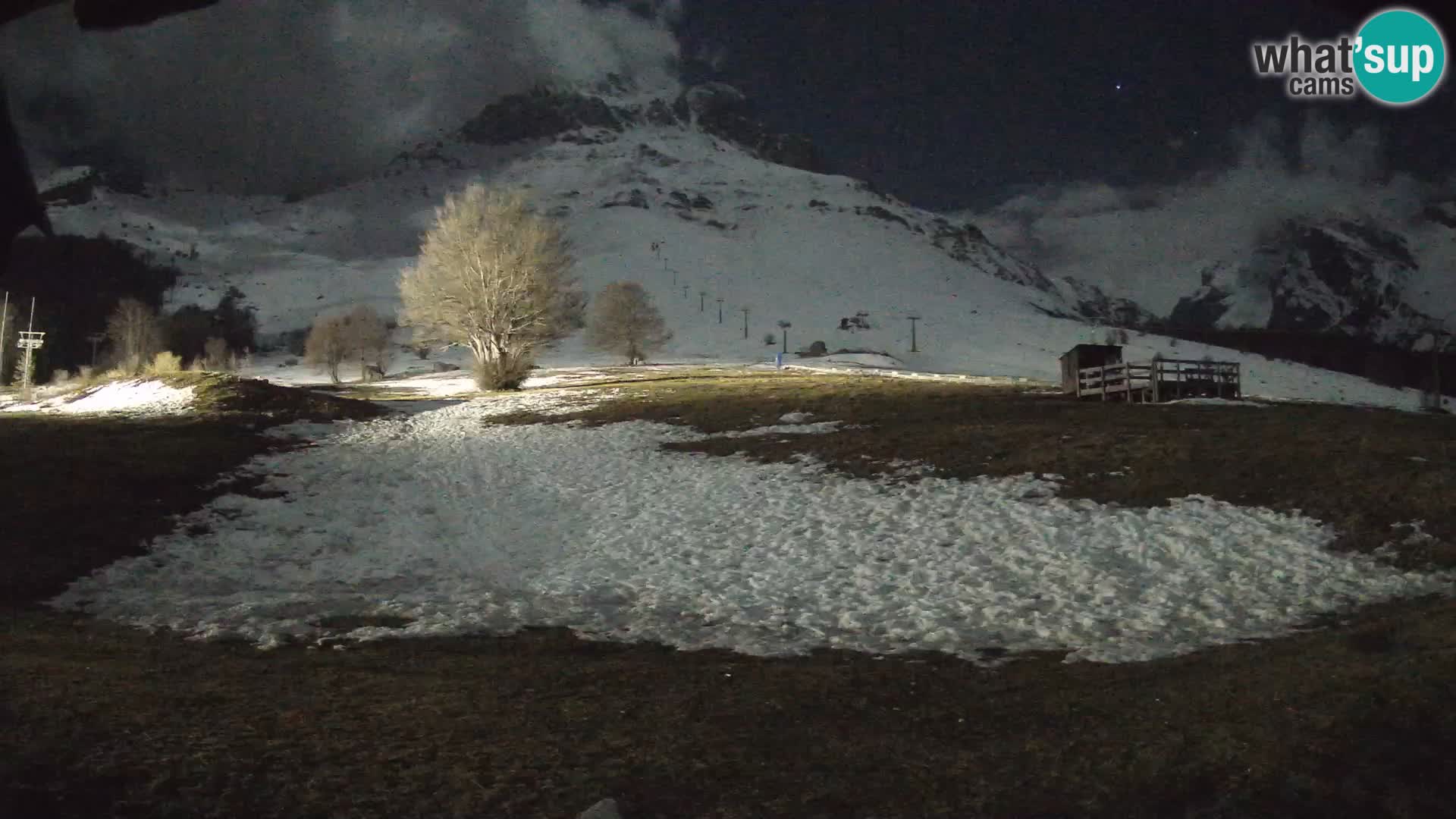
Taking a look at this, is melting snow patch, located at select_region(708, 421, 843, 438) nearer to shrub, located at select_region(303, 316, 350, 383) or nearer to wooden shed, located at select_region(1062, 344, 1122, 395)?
wooden shed, located at select_region(1062, 344, 1122, 395)

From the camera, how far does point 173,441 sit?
3012 centimetres

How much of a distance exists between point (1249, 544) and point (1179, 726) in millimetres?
11024

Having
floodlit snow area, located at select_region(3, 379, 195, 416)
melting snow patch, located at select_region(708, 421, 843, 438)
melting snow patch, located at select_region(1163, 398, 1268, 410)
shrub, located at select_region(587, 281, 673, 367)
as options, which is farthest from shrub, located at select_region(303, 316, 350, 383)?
melting snow patch, located at select_region(1163, 398, 1268, 410)

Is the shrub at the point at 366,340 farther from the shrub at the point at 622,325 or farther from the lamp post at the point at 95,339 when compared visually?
the shrub at the point at 622,325

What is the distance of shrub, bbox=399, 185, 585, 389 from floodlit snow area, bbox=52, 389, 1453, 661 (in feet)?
105

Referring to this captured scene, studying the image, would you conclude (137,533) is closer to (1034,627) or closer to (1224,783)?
(1034,627)

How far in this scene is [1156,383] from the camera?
134ft

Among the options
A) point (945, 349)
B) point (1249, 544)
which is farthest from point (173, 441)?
point (945, 349)

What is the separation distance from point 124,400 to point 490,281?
21882mm

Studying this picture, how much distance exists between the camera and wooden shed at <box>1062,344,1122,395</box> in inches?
1889

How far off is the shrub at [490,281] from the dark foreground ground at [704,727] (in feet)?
142

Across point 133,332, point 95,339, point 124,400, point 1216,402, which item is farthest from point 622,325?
point 1216,402

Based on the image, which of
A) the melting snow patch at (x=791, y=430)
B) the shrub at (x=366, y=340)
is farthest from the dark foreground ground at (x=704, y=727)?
the shrub at (x=366, y=340)

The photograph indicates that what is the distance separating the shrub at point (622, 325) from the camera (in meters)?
124
